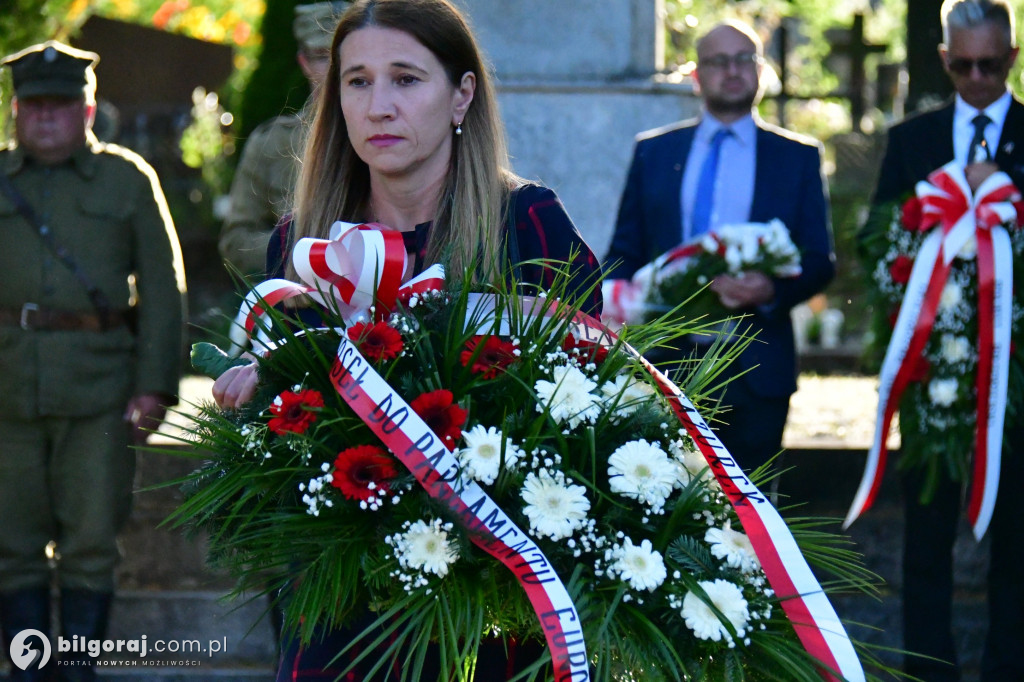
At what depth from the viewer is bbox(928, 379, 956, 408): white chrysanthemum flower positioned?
14.6 feet

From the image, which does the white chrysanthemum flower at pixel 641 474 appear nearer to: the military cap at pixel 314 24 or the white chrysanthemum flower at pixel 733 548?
the white chrysanthemum flower at pixel 733 548

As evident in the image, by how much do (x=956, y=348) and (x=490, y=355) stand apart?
8.96ft

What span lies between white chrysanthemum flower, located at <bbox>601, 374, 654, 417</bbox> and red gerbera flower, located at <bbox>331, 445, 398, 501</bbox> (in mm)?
365

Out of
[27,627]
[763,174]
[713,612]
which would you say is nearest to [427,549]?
[713,612]

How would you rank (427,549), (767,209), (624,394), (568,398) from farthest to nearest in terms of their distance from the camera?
(767,209)
(624,394)
(568,398)
(427,549)

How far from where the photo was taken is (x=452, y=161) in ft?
8.95

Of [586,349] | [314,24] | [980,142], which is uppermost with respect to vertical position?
[314,24]

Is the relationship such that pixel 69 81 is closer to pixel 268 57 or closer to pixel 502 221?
pixel 502 221

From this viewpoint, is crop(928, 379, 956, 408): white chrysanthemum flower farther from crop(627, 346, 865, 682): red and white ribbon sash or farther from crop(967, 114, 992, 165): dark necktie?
crop(627, 346, 865, 682): red and white ribbon sash

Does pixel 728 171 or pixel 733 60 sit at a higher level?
pixel 733 60

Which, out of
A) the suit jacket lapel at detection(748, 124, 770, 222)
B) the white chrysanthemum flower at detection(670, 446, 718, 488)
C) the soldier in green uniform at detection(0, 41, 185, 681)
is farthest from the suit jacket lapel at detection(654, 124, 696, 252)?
the white chrysanthemum flower at detection(670, 446, 718, 488)

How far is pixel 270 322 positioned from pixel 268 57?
25.5 feet

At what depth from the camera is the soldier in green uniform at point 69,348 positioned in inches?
183

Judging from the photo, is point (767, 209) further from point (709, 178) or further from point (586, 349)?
point (586, 349)
